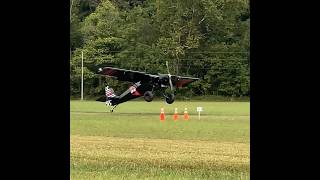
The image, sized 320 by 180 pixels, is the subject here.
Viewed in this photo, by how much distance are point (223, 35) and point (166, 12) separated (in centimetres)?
606

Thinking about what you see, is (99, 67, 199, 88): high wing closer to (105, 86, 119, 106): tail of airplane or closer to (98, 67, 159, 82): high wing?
(98, 67, 159, 82): high wing

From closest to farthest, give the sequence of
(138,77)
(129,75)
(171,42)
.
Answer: (129,75)
(138,77)
(171,42)

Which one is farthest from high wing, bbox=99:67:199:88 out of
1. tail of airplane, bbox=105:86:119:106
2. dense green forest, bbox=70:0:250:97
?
dense green forest, bbox=70:0:250:97

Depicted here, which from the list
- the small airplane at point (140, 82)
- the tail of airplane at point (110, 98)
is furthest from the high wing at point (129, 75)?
the tail of airplane at point (110, 98)

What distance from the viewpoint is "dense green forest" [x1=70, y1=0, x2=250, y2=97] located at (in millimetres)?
59781

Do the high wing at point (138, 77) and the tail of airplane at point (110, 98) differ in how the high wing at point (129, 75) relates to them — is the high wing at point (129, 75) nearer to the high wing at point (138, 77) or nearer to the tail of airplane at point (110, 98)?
the high wing at point (138, 77)

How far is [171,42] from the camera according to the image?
61.5 metres

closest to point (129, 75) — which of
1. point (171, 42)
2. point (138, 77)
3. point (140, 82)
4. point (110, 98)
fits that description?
point (138, 77)

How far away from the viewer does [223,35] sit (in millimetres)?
62938

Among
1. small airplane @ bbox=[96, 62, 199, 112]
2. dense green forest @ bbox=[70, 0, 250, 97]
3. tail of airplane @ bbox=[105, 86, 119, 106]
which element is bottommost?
tail of airplane @ bbox=[105, 86, 119, 106]

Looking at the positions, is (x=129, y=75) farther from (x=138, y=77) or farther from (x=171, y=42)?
(x=171, y=42)
